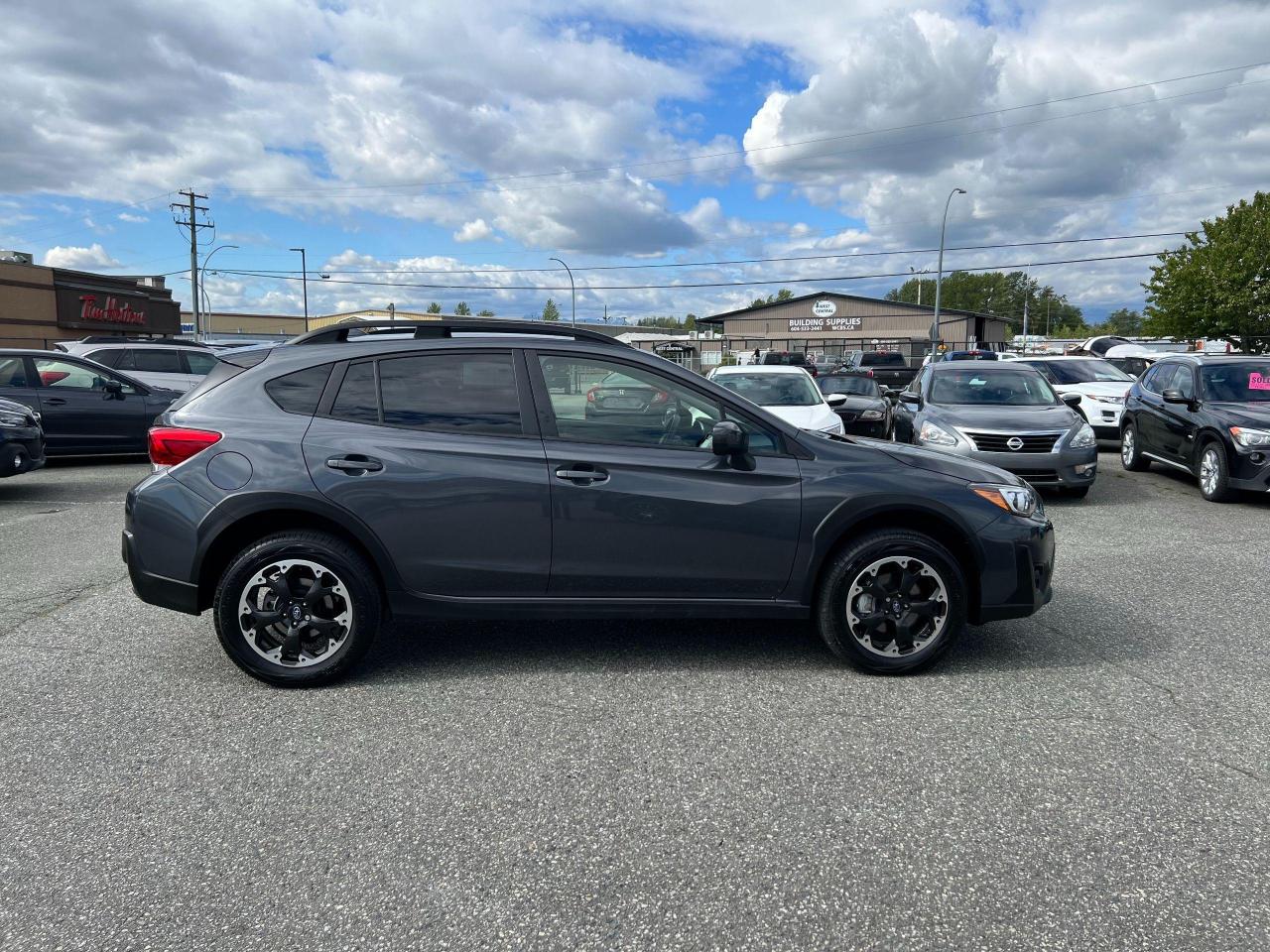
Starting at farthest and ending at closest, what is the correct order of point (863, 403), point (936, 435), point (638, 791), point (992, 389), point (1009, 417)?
1. point (863, 403)
2. point (992, 389)
3. point (936, 435)
4. point (1009, 417)
5. point (638, 791)

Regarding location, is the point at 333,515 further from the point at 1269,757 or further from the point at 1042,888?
the point at 1269,757

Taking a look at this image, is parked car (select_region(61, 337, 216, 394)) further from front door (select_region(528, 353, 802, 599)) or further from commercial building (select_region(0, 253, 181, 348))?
commercial building (select_region(0, 253, 181, 348))

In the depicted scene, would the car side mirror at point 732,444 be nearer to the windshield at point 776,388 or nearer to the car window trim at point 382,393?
the car window trim at point 382,393

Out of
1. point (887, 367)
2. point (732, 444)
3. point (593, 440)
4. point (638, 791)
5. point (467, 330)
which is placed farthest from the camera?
point (887, 367)

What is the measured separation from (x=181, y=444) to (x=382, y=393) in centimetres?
95

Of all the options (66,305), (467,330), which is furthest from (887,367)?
(66,305)

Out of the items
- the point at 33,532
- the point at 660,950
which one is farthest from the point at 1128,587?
the point at 33,532

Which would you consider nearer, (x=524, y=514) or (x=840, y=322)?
(x=524, y=514)

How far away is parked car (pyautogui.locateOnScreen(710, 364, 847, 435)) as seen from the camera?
10.4 metres

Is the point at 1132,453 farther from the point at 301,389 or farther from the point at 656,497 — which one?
the point at 301,389

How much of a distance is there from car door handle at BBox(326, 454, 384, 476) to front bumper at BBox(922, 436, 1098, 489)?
6850 millimetres

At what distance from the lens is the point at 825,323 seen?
247ft

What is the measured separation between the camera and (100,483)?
36.6 ft

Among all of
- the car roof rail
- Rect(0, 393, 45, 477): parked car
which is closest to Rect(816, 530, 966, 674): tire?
the car roof rail
